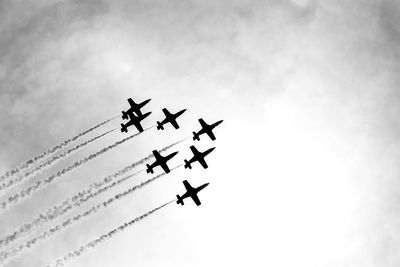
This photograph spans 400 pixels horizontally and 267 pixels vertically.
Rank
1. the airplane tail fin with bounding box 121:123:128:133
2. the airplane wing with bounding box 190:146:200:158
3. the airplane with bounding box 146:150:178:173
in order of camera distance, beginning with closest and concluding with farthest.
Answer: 1. the airplane with bounding box 146:150:178:173
2. the airplane wing with bounding box 190:146:200:158
3. the airplane tail fin with bounding box 121:123:128:133

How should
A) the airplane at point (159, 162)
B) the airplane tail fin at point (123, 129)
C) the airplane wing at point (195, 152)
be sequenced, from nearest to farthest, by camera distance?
the airplane at point (159, 162), the airplane wing at point (195, 152), the airplane tail fin at point (123, 129)

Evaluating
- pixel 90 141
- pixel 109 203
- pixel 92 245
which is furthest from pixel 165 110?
pixel 92 245

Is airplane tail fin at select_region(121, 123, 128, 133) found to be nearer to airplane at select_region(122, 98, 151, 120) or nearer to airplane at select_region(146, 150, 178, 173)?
airplane at select_region(122, 98, 151, 120)

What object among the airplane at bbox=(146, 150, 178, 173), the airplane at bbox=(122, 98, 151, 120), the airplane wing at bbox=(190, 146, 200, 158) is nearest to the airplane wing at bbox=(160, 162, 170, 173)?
the airplane at bbox=(146, 150, 178, 173)

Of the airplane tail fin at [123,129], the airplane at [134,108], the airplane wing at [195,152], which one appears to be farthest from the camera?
the airplane at [134,108]

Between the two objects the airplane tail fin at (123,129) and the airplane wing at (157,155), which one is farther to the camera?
the airplane tail fin at (123,129)

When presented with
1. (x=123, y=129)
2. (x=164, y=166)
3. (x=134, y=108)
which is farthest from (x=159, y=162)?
(x=134, y=108)

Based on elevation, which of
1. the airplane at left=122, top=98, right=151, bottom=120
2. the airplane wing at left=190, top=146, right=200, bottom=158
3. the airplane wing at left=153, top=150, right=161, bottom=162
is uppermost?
the airplane at left=122, top=98, right=151, bottom=120

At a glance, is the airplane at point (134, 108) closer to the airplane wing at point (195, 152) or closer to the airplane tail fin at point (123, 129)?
the airplane tail fin at point (123, 129)

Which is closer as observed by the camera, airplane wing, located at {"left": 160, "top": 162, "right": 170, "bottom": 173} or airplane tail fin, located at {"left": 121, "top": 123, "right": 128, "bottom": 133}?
airplane wing, located at {"left": 160, "top": 162, "right": 170, "bottom": 173}

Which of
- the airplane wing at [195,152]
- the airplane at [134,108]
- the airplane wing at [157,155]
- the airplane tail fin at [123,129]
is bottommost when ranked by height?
the airplane wing at [195,152]

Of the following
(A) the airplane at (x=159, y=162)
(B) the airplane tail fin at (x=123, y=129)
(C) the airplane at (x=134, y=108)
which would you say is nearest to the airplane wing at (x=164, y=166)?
(A) the airplane at (x=159, y=162)

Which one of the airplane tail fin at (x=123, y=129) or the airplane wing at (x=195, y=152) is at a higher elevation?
the airplane tail fin at (x=123, y=129)

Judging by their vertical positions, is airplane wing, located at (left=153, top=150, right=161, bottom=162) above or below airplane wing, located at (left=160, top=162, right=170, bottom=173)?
above
